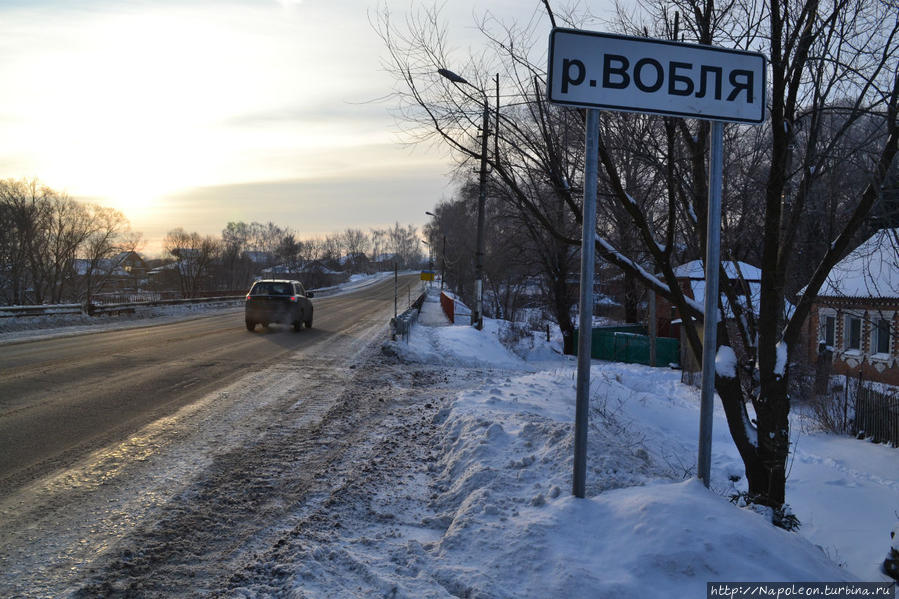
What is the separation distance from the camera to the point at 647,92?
3.71m

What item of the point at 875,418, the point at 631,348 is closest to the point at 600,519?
the point at 875,418

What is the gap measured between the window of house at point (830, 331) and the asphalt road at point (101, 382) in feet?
66.2

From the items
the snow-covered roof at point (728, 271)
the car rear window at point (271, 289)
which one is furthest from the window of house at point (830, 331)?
the car rear window at point (271, 289)

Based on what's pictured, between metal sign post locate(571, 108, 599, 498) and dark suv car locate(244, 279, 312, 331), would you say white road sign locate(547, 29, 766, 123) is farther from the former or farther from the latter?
dark suv car locate(244, 279, 312, 331)

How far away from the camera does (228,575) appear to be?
3.53m

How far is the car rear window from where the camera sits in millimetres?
20984

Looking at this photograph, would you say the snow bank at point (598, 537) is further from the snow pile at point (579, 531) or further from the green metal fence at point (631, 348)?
the green metal fence at point (631, 348)

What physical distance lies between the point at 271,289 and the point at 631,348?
16110mm

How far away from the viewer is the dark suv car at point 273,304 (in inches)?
810

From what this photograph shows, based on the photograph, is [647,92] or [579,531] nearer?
[579,531]

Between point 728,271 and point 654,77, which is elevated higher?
point 654,77

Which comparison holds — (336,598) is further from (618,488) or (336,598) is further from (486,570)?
(618,488)

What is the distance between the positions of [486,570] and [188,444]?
14.4 feet

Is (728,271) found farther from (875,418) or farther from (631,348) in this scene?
(631,348)
